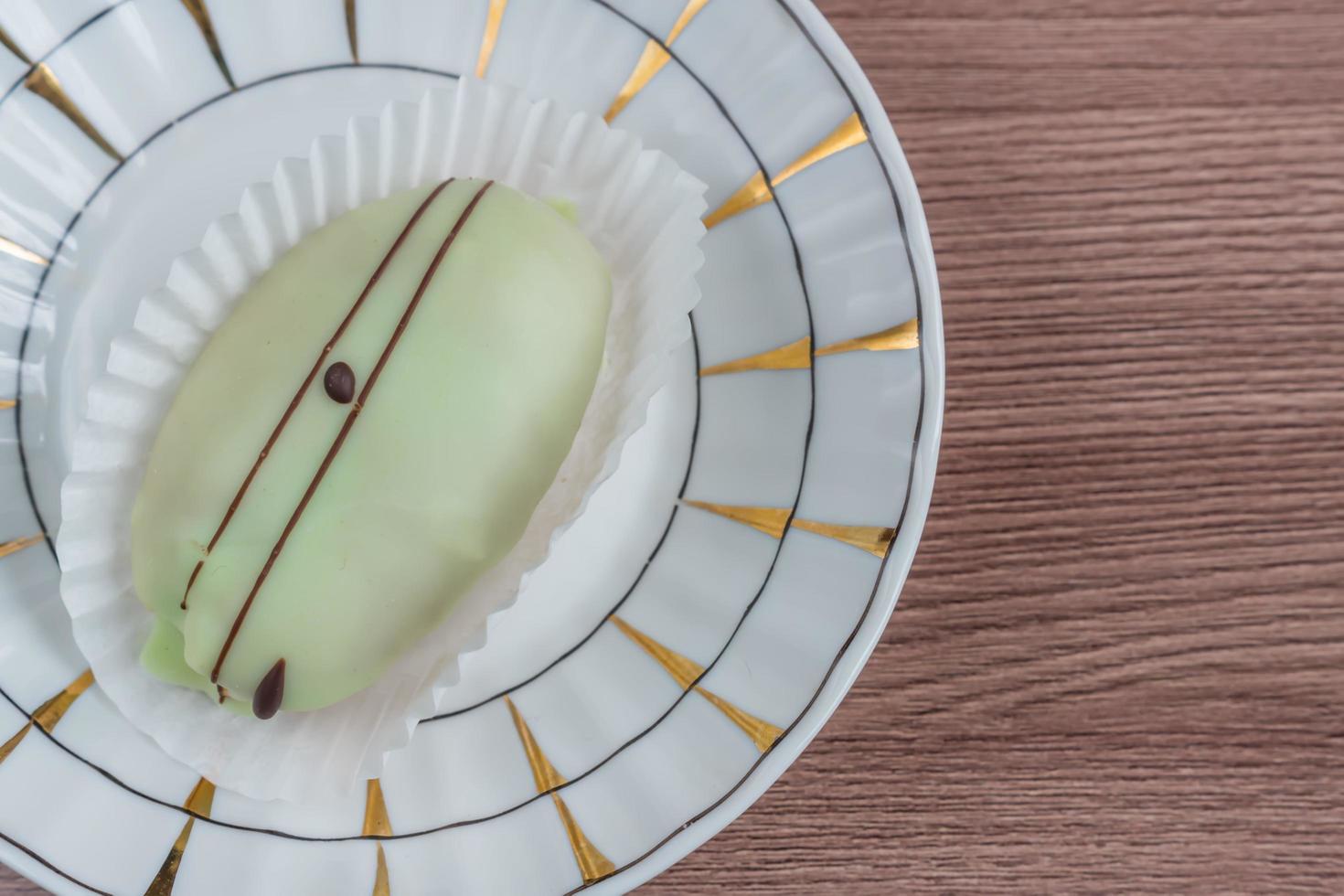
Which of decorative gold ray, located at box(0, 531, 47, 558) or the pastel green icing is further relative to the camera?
decorative gold ray, located at box(0, 531, 47, 558)

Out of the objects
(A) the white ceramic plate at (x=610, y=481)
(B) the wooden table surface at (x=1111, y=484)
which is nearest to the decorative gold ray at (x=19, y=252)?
(A) the white ceramic plate at (x=610, y=481)

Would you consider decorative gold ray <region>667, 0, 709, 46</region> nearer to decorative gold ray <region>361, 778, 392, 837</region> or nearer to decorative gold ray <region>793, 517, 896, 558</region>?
decorative gold ray <region>793, 517, 896, 558</region>

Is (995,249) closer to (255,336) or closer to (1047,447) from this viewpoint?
(1047,447)

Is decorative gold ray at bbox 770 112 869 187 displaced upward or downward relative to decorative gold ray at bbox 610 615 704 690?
upward

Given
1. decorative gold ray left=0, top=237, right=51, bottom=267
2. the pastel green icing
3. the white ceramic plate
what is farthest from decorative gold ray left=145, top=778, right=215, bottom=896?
decorative gold ray left=0, top=237, right=51, bottom=267

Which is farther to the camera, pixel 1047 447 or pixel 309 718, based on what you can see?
pixel 1047 447

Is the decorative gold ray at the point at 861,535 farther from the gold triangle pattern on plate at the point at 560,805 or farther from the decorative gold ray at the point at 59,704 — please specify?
the decorative gold ray at the point at 59,704

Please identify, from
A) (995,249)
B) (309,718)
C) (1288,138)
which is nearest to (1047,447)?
(995,249)
